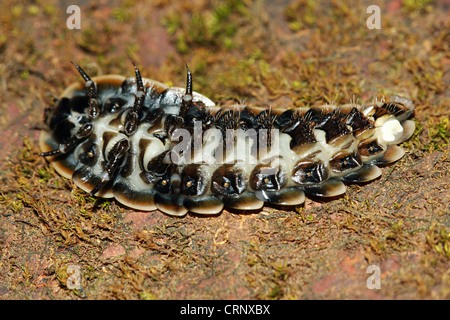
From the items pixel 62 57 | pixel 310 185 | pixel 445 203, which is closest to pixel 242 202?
pixel 310 185

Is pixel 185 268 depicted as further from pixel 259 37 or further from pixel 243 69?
pixel 259 37

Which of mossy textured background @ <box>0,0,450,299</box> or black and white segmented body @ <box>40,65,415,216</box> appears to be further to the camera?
black and white segmented body @ <box>40,65,415,216</box>

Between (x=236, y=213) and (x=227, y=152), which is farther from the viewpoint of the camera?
(x=236, y=213)

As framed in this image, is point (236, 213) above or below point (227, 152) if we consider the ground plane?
below

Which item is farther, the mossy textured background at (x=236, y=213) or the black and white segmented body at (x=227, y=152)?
the black and white segmented body at (x=227, y=152)
